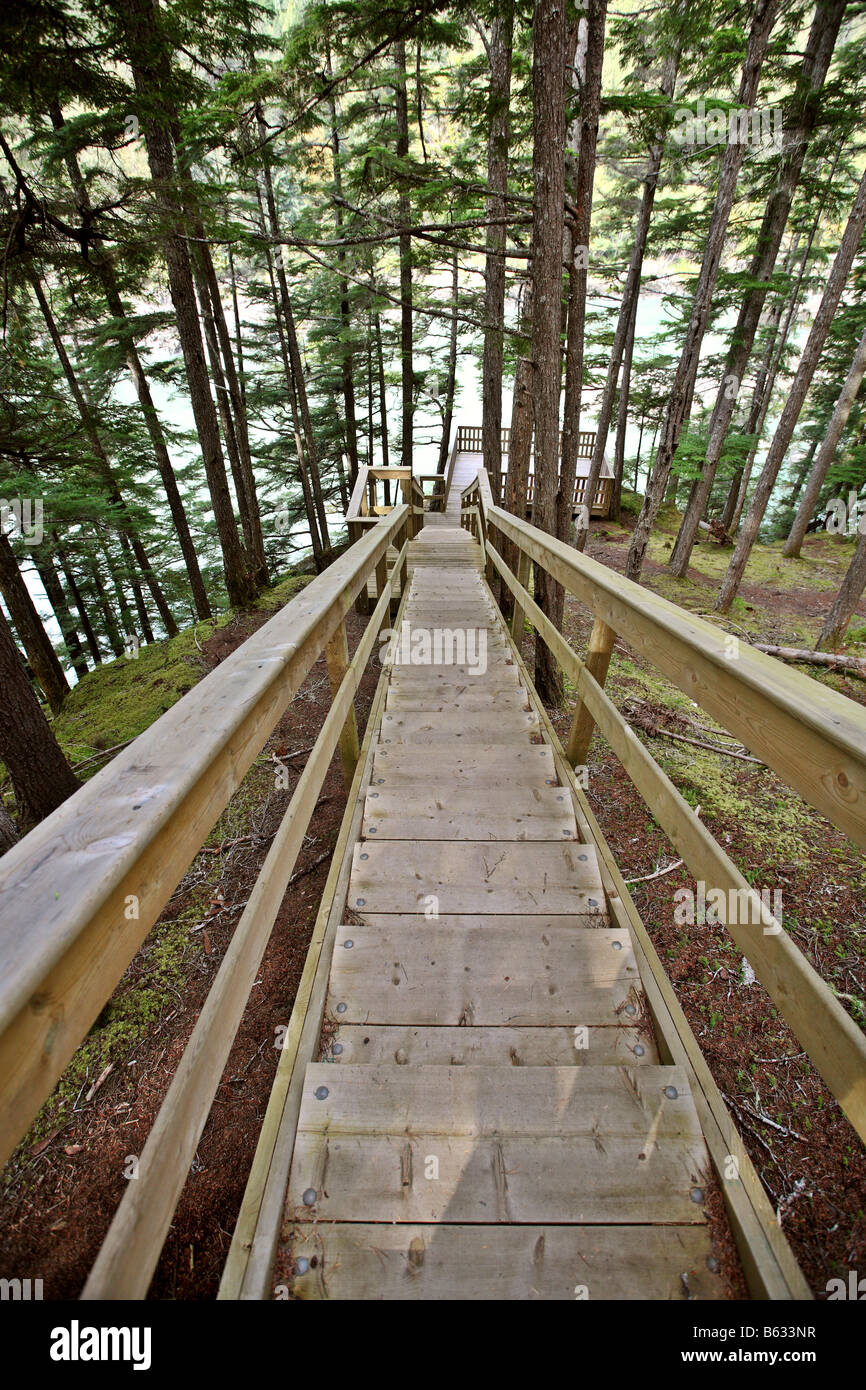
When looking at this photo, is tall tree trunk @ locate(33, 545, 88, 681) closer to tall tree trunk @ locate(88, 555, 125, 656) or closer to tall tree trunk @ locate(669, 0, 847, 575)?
tall tree trunk @ locate(88, 555, 125, 656)

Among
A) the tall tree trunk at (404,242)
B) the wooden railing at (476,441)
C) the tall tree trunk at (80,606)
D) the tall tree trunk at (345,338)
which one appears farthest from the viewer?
the wooden railing at (476,441)

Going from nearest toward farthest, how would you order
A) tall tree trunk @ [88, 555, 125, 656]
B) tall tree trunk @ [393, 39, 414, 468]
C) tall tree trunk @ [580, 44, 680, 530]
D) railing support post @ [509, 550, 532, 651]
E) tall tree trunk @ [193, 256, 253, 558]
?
railing support post @ [509, 550, 532, 651], tall tree trunk @ [393, 39, 414, 468], tall tree trunk @ [193, 256, 253, 558], tall tree trunk @ [580, 44, 680, 530], tall tree trunk @ [88, 555, 125, 656]

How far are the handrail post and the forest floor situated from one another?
38.6 inches

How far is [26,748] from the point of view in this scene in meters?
4.54

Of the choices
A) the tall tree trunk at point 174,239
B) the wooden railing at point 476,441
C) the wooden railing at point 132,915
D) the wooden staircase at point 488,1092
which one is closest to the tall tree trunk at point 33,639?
the tall tree trunk at point 174,239

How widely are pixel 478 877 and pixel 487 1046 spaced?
66 cm

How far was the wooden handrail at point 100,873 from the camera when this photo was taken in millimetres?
602

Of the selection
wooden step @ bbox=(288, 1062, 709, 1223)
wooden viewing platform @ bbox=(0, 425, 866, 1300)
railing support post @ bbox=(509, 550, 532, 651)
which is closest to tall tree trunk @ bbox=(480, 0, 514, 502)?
railing support post @ bbox=(509, 550, 532, 651)

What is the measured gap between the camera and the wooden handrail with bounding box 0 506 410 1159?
60 cm

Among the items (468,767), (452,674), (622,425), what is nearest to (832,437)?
(622,425)

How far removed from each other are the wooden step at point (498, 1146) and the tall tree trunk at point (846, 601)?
8978 mm

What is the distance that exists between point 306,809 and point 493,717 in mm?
2005

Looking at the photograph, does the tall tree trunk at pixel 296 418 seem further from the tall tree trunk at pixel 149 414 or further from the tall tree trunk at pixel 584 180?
the tall tree trunk at pixel 584 180

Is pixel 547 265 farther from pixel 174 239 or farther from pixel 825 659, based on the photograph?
pixel 825 659
